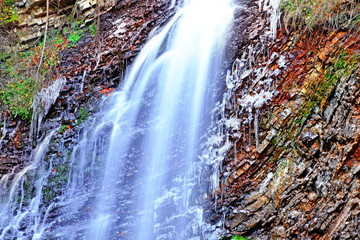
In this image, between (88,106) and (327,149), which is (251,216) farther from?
(88,106)

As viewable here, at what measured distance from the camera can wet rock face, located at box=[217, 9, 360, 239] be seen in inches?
143

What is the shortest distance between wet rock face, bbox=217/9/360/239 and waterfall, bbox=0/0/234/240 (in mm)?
706

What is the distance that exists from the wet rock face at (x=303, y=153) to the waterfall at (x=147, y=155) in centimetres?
71

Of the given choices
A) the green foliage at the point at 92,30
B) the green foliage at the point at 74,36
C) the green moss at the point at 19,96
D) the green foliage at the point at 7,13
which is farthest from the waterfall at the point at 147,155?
the green foliage at the point at 7,13

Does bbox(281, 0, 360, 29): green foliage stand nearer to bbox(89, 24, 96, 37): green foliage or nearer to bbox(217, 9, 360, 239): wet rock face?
bbox(217, 9, 360, 239): wet rock face

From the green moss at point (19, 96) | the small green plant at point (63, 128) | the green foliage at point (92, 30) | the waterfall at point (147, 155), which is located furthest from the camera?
the green foliage at point (92, 30)

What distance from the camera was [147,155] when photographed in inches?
207

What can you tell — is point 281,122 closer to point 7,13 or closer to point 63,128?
point 63,128

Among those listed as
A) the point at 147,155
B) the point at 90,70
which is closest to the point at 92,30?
the point at 90,70

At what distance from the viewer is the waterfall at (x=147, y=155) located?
15.6ft

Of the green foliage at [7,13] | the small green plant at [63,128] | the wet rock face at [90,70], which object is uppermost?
the green foliage at [7,13]

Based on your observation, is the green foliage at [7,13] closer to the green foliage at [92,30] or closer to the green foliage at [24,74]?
the green foliage at [24,74]

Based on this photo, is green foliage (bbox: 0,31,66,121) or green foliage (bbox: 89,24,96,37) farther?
green foliage (bbox: 89,24,96,37)

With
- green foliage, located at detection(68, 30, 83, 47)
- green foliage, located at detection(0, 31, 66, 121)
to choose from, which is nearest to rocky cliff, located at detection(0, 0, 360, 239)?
green foliage, located at detection(0, 31, 66, 121)
